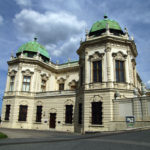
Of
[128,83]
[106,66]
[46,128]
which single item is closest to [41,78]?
[46,128]

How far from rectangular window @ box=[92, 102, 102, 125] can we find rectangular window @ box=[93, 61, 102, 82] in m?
3.45

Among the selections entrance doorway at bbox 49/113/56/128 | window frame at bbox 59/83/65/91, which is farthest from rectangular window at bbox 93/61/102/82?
window frame at bbox 59/83/65/91

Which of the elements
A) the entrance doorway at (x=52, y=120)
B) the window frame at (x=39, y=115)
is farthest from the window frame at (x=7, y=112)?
the entrance doorway at (x=52, y=120)

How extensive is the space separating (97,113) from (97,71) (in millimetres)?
5928

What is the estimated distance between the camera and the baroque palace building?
822 inches

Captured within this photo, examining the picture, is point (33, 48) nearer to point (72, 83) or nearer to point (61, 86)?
point (61, 86)

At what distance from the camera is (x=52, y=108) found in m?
28.8

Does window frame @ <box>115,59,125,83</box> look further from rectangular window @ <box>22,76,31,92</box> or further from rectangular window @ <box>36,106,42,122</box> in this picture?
rectangular window @ <box>22,76,31,92</box>

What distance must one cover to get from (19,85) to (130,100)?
68.1 feet

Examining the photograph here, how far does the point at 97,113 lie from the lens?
866 inches

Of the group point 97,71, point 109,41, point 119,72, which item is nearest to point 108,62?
point 97,71

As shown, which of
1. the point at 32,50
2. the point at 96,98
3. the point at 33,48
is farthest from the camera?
the point at 33,48

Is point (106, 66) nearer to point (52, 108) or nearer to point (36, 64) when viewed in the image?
point (52, 108)

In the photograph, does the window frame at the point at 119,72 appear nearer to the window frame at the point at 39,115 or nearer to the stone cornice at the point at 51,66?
the stone cornice at the point at 51,66
